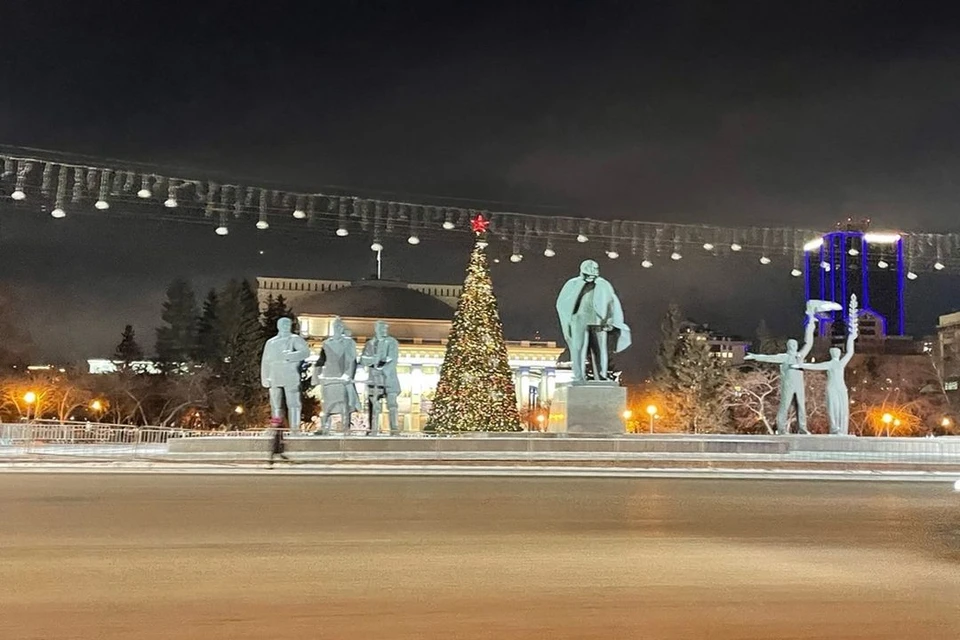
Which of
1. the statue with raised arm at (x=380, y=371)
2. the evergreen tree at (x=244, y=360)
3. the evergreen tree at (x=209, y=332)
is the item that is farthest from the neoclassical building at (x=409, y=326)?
the statue with raised arm at (x=380, y=371)

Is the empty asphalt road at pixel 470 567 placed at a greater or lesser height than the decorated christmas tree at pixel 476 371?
lesser

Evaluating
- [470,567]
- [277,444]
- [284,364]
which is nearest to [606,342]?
[284,364]

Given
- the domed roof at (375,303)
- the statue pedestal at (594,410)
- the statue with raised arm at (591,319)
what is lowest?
the statue pedestal at (594,410)

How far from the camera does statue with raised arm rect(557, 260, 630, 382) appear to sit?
2300 centimetres

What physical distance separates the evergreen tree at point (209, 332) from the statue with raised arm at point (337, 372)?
47491 mm

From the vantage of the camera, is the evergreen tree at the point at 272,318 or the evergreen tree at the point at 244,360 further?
the evergreen tree at the point at 272,318

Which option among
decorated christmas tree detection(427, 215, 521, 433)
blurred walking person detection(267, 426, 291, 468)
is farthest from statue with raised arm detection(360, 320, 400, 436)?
decorated christmas tree detection(427, 215, 521, 433)

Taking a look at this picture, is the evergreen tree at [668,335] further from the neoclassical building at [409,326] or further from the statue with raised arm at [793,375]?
the statue with raised arm at [793,375]

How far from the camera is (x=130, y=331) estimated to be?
3280 inches

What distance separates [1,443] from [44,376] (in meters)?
37.8

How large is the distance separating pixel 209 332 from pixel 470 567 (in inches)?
2851

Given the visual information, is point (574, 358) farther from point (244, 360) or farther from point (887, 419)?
point (887, 419)

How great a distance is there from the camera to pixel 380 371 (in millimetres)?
24891

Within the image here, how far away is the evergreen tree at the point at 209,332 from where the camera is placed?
236ft
